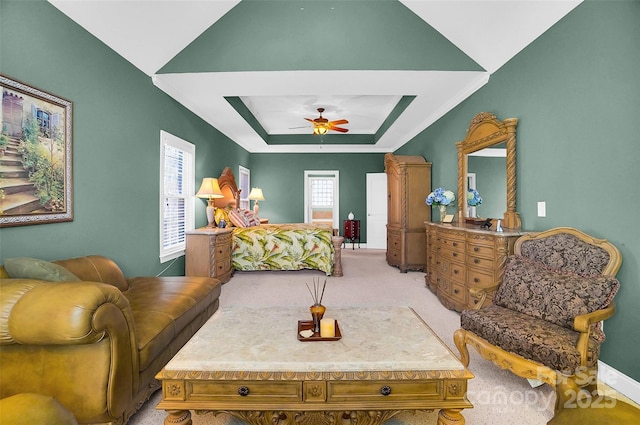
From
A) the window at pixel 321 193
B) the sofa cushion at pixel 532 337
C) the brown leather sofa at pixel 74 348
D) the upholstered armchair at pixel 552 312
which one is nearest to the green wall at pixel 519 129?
the upholstered armchair at pixel 552 312

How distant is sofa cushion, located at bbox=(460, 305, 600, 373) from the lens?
1.71 m

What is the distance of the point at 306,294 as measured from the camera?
4.16 metres

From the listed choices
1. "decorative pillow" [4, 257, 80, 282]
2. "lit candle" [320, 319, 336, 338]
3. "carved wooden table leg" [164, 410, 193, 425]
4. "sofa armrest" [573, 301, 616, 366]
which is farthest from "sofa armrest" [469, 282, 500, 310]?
"decorative pillow" [4, 257, 80, 282]

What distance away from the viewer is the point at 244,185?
783 centimetres

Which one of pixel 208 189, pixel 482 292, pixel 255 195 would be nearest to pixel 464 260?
pixel 482 292

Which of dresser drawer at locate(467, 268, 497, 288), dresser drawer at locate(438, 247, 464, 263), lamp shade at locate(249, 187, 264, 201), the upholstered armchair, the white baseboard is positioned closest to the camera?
the upholstered armchair

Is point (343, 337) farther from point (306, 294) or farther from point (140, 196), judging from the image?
point (140, 196)

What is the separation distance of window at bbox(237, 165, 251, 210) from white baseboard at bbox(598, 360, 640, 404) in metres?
6.64

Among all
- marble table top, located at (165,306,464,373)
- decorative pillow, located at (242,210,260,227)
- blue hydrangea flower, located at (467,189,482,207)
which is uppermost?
blue hydrangea flower, located at (467,189,482,207)

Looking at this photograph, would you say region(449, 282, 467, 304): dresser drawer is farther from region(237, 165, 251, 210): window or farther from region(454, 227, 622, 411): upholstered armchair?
region(237, 165, 251, 210): window

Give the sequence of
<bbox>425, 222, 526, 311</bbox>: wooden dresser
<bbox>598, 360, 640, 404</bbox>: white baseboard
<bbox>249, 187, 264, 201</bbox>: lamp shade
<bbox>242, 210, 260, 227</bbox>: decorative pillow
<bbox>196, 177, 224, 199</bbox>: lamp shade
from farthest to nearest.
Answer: <bbox>249, 187, 264, 201</bbox>: lamp shade < <bbox>242, 210, 260, 227</bbox>: decorative pillow < <bbox>196, 177, 224, 199</bbox>: lamp shade < <bbox>425, 222, 526, 311</bbox>: wooden dresser < <bbox>598, 360, 640, 404</bbox>: white baseboard

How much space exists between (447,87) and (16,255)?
14.8 feet

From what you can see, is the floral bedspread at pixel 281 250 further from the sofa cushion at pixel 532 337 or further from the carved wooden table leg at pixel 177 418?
the carved wooden table leg at pixel 177 418

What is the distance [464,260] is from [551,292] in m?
1.28
